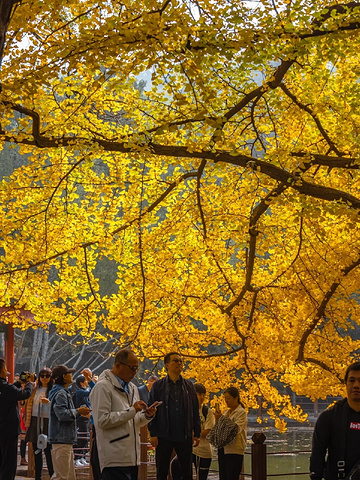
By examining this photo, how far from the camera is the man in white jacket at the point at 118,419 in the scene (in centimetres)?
501

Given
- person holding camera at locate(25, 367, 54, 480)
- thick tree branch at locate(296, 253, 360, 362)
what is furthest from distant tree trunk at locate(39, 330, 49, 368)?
thick tree branch at locate(296, 253, 360, 362)

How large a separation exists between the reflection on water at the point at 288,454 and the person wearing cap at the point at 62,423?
782cm

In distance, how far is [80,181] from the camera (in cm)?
995

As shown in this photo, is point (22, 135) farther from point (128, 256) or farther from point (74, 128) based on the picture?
point (128, 256)

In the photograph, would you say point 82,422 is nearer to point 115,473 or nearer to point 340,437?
point 115,473

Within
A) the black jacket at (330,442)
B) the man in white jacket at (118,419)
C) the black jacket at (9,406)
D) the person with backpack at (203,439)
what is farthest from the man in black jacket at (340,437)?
the person with backpack at (203,439)

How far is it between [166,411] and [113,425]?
223cm

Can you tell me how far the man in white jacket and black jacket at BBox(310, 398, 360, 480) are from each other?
135 cm

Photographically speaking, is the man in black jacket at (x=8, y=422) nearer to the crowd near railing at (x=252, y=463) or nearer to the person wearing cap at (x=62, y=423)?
the person wearing cap at (x=62, y=423)

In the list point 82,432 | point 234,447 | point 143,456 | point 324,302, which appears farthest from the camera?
point 82,432

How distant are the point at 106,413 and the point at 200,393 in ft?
11.8

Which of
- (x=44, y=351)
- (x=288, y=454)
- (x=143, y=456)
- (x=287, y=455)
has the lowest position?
(x=287, y=455)

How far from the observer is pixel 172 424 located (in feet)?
23.3

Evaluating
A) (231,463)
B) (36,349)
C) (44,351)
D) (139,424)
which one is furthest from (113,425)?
(44,351)
